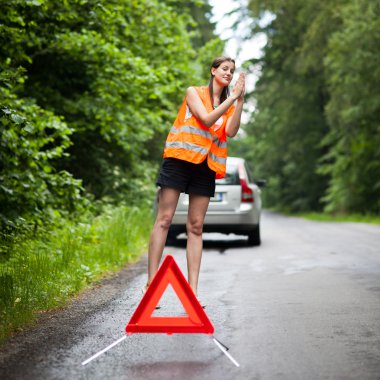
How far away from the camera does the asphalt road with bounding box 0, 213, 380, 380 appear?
157 inches

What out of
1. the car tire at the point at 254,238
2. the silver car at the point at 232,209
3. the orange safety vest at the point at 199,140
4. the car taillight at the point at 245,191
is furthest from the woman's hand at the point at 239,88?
the car tire at the point at 254,238

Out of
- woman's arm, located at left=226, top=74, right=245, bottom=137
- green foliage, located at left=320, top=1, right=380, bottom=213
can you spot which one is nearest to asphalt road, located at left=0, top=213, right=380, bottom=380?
woman's arm, located at left=226, top=74, right=245, bottom=137

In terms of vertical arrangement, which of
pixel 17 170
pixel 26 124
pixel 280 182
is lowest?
pixel 280 182

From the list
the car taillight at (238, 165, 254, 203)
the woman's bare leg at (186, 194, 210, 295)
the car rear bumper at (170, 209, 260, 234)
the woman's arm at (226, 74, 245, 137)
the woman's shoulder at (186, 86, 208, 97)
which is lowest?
the car rear bumper at (170, 209, 260, 234)

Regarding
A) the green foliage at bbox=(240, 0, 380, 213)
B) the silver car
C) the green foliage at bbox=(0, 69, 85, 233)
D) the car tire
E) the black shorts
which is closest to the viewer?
the black shorts

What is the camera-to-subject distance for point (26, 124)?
6078 millimetres

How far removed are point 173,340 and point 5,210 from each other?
5750 millimetres

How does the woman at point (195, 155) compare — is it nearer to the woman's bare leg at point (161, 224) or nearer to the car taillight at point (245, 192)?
the woman's bare leg at point (161, 224)

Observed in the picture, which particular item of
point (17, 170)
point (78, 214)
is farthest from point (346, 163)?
point (17, 170)

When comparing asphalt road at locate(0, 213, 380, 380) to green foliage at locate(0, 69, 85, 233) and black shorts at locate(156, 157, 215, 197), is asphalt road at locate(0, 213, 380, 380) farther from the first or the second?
green foliage at locate(0, 69, 85, 233)

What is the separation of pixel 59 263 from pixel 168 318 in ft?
11.8

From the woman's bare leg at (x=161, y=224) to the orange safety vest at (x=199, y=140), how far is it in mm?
306

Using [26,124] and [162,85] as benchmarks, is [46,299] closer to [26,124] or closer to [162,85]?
[26,124]

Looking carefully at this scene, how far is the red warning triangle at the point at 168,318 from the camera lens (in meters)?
4.35
